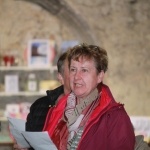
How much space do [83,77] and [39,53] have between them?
11.6ft

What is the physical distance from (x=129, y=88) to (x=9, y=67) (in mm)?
1730

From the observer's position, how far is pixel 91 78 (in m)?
2.03

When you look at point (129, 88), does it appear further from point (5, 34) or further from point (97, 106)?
point (97, 106)

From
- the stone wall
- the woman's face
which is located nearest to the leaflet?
the woman's face

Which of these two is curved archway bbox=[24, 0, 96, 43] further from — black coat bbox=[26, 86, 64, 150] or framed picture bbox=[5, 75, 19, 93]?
black coat bbox=[26, 86, 64, 150]

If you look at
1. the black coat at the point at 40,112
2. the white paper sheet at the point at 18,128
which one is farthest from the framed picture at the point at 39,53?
the white paper sheet at the point at 18,128

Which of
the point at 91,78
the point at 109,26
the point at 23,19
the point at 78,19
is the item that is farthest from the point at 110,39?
the point at 91,78

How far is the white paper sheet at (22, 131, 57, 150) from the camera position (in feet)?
6.22

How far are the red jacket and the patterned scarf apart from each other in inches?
2.3

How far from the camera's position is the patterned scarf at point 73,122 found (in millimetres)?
1965

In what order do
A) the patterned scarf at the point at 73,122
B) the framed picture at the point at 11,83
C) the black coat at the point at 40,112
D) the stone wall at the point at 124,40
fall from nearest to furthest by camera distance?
the patterned scarf at the point at 73,122 → the black coat at the point at 40,112 → the stone wall at the point at 124,40 → the framed picture at the point at 11,83

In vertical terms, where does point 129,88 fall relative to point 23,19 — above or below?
below

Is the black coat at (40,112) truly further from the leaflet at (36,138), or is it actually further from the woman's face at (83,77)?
the woman's face at (83,77)

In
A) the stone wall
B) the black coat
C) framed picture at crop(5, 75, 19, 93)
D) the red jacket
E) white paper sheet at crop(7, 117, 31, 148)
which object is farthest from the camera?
framed picture at crop(5, 75, 19, 93)
